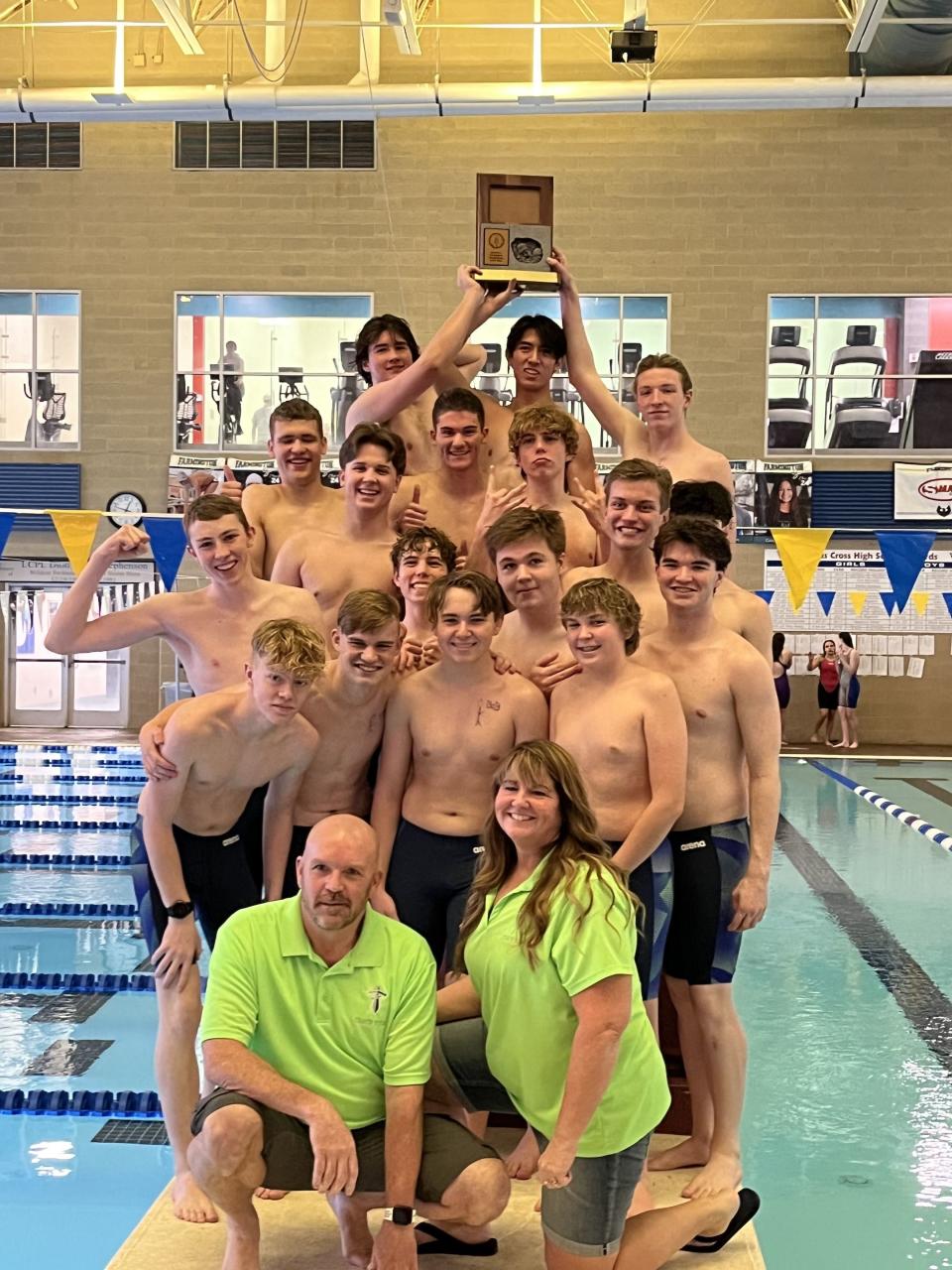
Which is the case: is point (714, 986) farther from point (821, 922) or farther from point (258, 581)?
point (821, 922)

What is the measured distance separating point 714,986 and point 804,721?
1395cm

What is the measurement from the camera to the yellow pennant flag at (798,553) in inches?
503

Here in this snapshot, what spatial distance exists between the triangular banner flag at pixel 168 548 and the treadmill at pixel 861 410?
8.71m

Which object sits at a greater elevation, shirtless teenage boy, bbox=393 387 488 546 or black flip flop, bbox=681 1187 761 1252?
shirtless teenage boy, bbox=393 387 488 546

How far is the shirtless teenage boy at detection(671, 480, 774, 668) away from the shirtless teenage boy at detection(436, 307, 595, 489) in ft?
2.63

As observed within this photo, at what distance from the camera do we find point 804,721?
1736cm

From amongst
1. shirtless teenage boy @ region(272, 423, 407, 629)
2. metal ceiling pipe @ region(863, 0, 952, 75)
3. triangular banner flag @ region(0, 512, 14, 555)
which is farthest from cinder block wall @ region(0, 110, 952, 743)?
shirtless teenage boy @ region(272, 423, 407, 629)

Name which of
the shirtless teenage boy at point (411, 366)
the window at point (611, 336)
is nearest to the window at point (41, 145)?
the window at point (611, 336)

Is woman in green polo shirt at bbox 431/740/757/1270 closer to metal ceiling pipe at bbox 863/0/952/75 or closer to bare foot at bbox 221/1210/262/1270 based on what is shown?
bare foot at bbox 221/1210/262/1270

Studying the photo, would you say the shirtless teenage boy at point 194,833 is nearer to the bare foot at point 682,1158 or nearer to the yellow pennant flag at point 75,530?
the bare foot at point 682,1158

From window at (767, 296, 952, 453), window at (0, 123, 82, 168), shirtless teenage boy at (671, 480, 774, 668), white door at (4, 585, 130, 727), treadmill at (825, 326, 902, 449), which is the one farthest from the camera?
white door at (4, 585, 130, 727)

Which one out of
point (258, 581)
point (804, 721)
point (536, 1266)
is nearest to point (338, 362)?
point (804, 721)

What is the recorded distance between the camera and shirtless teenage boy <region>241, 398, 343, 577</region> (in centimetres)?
471

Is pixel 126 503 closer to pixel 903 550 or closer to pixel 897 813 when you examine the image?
pixel 903 550
